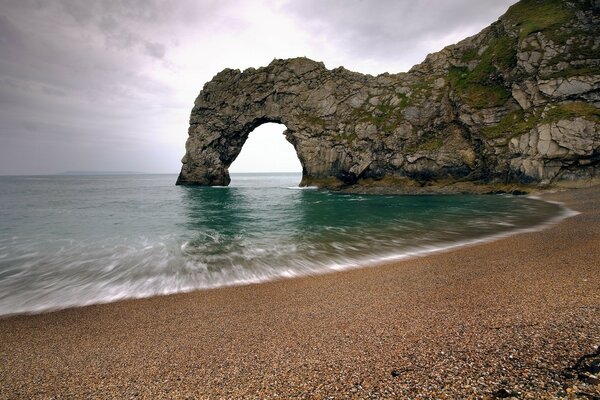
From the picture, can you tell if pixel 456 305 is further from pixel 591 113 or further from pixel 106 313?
pixel 591 113

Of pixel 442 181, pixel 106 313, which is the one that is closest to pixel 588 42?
pixel 442 181

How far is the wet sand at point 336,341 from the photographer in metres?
3.84

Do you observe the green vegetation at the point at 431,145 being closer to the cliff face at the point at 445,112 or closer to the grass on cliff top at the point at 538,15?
the cliff face at the point at 445,112

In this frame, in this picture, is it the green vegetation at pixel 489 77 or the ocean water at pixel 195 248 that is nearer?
the ocean water at pixel 195 248

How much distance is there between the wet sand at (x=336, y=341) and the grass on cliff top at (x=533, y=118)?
131 feet

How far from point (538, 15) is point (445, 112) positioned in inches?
777

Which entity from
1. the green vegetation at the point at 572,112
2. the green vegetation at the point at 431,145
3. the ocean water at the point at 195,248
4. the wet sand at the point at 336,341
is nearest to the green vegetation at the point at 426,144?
the green vegetation at the point at 431,145

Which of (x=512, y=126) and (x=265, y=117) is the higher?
(x=265, y=117)

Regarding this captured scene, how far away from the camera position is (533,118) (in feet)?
134

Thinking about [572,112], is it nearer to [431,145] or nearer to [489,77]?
[489,77]

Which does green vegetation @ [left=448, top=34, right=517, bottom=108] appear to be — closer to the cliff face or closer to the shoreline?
the cliff face

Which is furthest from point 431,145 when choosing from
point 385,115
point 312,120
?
point 312,120

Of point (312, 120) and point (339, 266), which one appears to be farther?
point (312, 120)

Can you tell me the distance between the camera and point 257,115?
70625 millimetres
